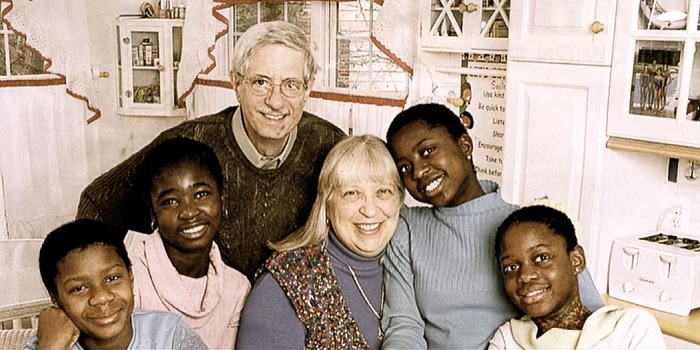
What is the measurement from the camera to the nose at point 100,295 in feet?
3.56

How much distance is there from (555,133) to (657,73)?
0.32 metres

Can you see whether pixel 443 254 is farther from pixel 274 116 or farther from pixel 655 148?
pixel 655 148

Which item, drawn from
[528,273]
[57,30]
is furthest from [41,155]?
[528,273]

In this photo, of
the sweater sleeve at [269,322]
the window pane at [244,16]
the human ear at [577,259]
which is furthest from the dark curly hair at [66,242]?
the window pane at [244,16]

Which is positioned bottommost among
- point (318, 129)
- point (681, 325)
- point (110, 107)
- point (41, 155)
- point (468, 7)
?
point (681, 325)

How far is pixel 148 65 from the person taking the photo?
367 centimetres

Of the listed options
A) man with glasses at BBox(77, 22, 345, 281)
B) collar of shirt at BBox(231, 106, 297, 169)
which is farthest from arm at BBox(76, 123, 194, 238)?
collar of shirt at BBox(231, 106, 297, 169)

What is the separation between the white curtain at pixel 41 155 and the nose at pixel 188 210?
216 cm

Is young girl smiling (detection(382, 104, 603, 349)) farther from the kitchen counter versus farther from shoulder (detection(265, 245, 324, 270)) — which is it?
the kitchen counter

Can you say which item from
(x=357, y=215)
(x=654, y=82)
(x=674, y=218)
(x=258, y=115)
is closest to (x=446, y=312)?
(x=357, y=215)

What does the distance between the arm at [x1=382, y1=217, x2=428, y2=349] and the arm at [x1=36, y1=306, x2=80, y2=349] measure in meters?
0.53

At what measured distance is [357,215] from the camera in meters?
1.31

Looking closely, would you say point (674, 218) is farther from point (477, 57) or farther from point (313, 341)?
point (313, 341)

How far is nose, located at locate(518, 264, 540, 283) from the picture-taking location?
47.1 inches
